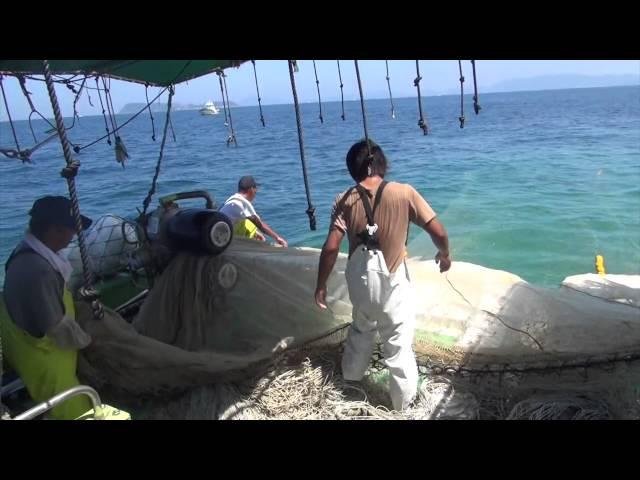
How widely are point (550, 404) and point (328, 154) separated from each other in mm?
28417

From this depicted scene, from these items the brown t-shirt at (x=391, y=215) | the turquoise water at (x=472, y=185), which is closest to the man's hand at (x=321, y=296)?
the brown t-shirt at (x=391, y=215)

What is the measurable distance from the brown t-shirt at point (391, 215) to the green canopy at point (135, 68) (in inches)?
122

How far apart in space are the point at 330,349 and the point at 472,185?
17219 millimetres

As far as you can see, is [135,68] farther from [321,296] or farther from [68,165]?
[321,296]

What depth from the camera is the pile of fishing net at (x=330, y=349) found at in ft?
10.7

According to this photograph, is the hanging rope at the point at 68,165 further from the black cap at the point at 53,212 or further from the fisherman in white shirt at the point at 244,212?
the fisherman in white shirt at the point at 244,212

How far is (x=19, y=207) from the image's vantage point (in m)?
19.0

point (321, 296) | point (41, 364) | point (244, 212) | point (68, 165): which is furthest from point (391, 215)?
point (244, 212)

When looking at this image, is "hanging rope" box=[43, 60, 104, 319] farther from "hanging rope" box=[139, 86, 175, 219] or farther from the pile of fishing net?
"hanging rope" box=[139, 86, 175, 219]

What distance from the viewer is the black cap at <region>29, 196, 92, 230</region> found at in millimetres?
2887

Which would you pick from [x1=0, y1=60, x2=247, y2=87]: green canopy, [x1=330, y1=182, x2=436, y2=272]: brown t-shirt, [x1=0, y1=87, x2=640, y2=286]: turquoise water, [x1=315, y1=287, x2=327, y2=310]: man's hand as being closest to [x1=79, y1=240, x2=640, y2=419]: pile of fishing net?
[x1=315, y1=287, x2=327, y2=310]: man's hand

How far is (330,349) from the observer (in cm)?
392
